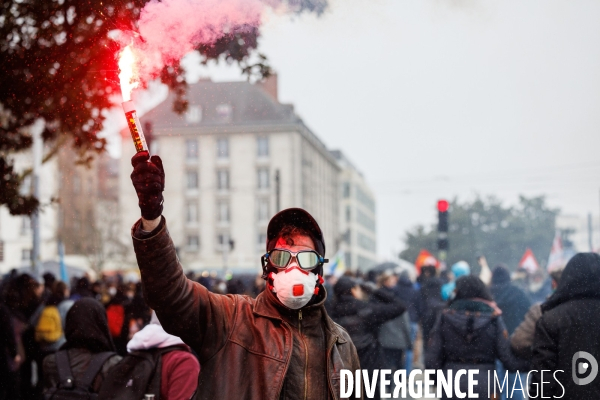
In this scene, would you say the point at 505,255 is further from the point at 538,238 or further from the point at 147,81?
the point at 147,81

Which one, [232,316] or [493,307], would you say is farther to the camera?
[493,307]

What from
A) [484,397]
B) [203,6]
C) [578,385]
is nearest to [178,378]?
[203,6]

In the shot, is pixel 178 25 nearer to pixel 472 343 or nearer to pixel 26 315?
pixel 472 343

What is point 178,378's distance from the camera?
4344 mm

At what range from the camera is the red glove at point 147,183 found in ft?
8.97

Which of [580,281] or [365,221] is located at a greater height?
[365,221]

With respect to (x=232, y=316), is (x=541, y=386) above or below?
below

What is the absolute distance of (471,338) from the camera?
6723mm

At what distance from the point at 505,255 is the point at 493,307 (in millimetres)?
43203

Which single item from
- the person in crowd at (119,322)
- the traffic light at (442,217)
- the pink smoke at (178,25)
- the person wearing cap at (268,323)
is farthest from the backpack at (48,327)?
the traffic light at (442,217)

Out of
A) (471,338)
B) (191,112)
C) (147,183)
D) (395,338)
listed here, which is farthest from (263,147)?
(147,183)

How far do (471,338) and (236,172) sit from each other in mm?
23585

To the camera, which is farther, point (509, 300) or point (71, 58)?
point (509, 300)

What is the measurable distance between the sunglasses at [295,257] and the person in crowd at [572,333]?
241cm
